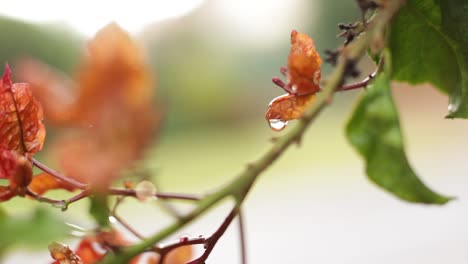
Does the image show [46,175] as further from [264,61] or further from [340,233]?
[264,61]

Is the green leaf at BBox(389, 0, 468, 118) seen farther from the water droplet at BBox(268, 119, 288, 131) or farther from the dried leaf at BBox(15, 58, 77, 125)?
the dried leaf at BBox(15, 58, 77, 125)

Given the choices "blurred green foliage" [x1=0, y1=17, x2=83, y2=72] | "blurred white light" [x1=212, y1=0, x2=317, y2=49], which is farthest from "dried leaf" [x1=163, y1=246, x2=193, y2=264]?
"blurred white light" [x1=212, y1=0, x2=317, y2=49]

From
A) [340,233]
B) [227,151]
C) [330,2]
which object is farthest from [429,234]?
[330,2]

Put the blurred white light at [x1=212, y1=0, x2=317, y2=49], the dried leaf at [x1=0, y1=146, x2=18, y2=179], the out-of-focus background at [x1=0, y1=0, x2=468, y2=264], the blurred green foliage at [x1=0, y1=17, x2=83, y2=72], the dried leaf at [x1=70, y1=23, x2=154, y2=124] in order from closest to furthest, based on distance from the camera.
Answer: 1. the dried leaf at [x1=70, y1=23, x2=154, y2=124]
2. the dried leaf at [x1=0, y1=146, x2=18, y2=179]
3. the out-of-focus background at [x1=0, y1=0, x2=468, y2=264]
4. the blurred green foliage at [x1=0, y1=17, x2=83, y2=72]
5. the blurred white light at [x1=212, y1=0, x2=317, y2=49]

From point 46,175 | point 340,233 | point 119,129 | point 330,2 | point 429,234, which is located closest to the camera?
point 119,129

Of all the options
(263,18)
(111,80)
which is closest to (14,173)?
(111,80)

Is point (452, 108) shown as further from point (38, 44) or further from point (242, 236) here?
point (38, 44)

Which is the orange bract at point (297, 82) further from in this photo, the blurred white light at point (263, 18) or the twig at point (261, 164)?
the blurred white light at point (263, 18)
